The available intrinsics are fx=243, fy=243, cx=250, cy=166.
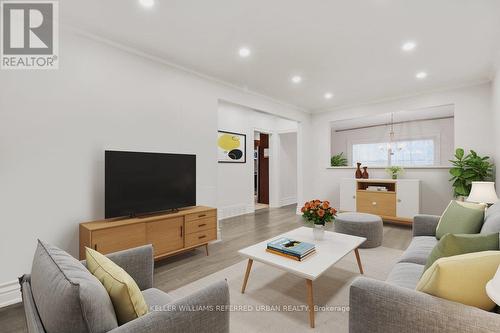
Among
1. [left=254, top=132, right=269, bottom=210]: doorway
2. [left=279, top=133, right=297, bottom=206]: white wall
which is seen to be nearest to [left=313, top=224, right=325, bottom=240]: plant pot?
[left=279, top=133, right=297, bottom=206]: white wall

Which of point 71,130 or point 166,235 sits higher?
point 71,130

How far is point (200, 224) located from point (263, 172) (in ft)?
14.4

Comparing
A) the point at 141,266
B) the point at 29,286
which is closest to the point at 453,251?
the point at 141,266

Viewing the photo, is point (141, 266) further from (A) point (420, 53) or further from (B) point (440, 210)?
(B) point (440, 210)

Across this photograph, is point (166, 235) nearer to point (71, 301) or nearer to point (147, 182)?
point (147, 182)

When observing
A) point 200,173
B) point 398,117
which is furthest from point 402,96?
point 200,173

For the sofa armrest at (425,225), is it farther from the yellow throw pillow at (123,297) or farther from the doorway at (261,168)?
the doorway at (261,168)

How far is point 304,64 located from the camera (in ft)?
11.4

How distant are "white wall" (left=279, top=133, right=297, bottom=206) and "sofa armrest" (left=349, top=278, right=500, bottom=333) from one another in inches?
232

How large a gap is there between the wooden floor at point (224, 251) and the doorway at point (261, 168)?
1515 millimetres

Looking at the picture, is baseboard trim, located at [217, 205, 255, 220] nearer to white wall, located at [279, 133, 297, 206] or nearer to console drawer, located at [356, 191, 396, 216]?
white wall, located at [279, 133, 297, 206]

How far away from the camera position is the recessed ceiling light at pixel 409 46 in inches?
113

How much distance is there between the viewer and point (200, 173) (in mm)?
3713

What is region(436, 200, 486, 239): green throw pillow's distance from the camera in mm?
2098
